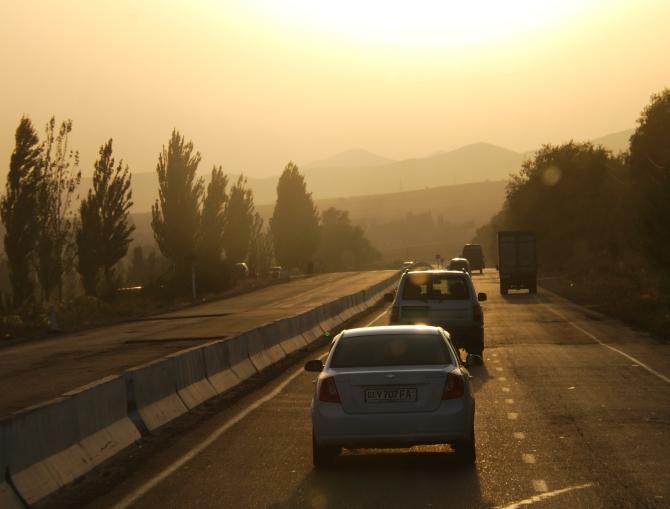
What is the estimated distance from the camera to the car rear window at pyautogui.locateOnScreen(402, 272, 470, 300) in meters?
23.9

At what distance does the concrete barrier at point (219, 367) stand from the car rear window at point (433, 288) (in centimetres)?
497

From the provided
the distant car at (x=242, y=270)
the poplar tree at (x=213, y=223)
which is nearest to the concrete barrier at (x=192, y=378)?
the poplar tree at (x=213, y=223)

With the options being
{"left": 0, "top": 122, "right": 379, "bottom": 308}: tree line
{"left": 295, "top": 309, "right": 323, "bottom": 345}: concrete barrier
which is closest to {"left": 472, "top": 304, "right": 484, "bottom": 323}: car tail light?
{"left": 295, "top": 309, "right": 323, "bottom": 345}: concrete barrier

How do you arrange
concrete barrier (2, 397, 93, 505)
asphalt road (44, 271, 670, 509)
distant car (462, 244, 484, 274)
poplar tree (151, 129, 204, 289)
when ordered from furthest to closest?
distant car (462, 244, 484, 274) → poplar tree (151, 129, 204, 289) → asphalt road (44, 271, 670, 509) → concrete barrier (2, 397, 93, 505)

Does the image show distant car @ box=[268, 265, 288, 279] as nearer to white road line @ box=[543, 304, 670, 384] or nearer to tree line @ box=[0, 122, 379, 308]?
tree line @ box=[0, 122, 379, 308]

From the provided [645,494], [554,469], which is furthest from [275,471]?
[645,494]

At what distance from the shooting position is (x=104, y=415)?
1248 centimetres

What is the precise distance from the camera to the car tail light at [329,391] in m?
11.4

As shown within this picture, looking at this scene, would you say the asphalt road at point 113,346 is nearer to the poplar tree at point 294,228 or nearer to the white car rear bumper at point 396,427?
the white car rear bumper at point 396,427

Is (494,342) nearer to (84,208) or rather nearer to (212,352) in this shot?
(212,352)

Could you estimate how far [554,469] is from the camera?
439 inches

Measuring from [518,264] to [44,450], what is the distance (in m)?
51.1

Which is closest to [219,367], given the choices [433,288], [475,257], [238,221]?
[433,288]

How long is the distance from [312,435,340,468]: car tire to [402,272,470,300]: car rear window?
12.4 meters
